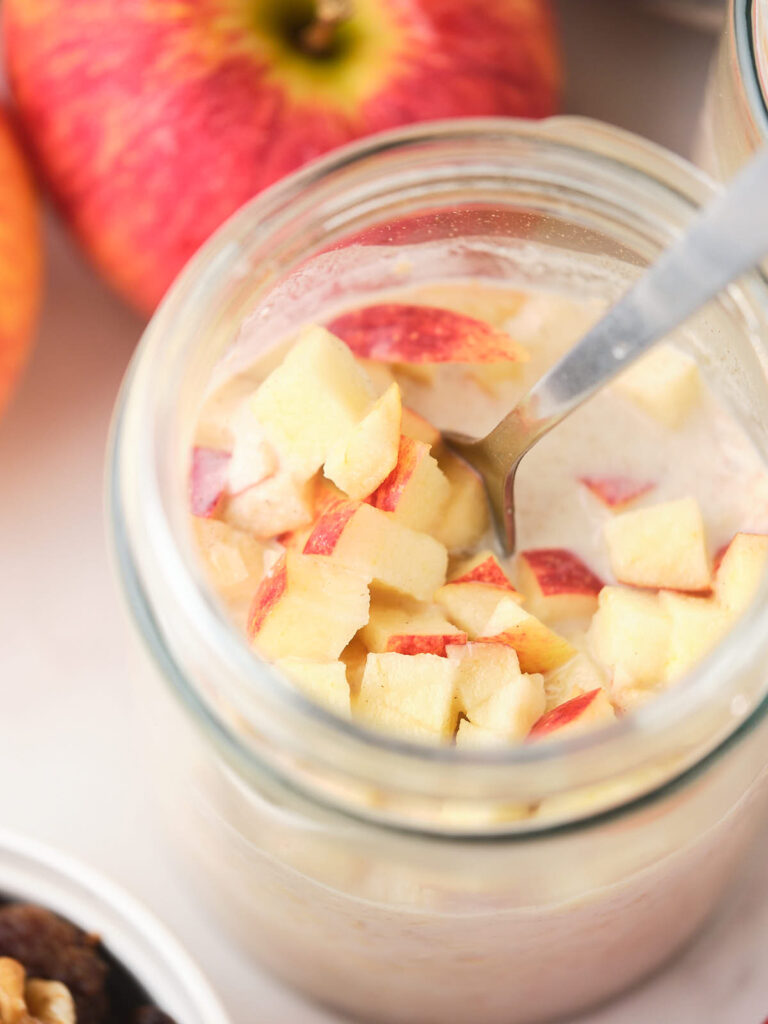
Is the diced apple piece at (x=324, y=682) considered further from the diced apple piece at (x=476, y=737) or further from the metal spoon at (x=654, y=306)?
the metal spoon at (x=654, y=306)

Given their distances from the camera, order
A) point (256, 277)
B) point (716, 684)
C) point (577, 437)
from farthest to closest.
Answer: point (577, 437)
point (256, 277)
point (716, 684)

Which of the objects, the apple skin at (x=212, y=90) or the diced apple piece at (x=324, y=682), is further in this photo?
the apple skin at (x=212, y=90)

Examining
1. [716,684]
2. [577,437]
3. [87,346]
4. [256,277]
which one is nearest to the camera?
[716,684]

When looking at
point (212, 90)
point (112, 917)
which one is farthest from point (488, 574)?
point (212, 90)

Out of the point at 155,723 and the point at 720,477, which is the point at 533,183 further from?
the point at 155,723

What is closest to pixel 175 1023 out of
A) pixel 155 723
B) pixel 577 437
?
pixel 155 723

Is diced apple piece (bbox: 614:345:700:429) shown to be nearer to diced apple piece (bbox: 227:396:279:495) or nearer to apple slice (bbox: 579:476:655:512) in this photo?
apple slice (bbox: 579:476:655:512)

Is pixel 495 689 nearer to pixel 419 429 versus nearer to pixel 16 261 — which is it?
pixel 419 429

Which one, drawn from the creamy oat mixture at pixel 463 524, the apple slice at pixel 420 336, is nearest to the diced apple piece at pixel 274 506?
the creamy oat mixture at pixel 463 524
